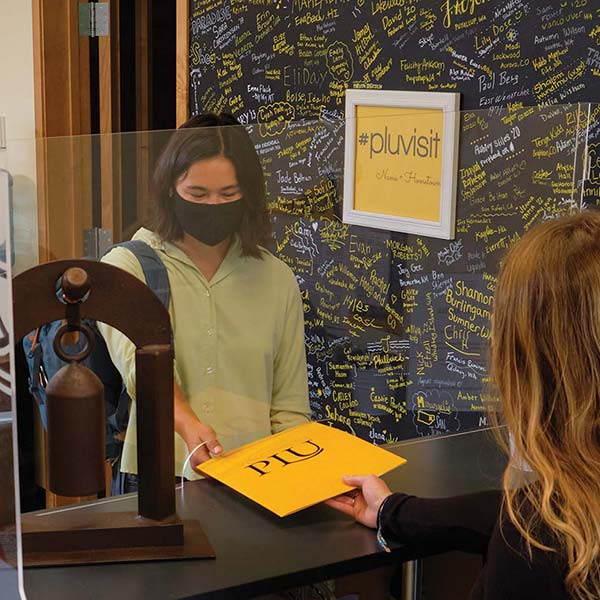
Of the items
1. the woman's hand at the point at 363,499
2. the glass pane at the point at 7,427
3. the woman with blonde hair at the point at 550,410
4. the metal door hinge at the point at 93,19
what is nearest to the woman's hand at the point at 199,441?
the woman's hand at the point at 363,499

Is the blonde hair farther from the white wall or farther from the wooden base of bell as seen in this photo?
the white wall

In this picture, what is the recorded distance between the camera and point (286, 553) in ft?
4.12

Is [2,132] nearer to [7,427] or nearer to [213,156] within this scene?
[7,427]

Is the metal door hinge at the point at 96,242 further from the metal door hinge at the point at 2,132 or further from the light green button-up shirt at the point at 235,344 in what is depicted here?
the metal door hinge at the point at 2,132

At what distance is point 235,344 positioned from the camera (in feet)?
5.27

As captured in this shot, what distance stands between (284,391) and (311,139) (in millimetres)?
447

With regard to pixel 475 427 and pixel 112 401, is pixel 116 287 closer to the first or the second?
pixel 112 401

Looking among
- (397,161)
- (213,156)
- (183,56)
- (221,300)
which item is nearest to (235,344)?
(221,300)

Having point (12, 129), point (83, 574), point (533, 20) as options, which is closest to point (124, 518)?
point (83, 574)

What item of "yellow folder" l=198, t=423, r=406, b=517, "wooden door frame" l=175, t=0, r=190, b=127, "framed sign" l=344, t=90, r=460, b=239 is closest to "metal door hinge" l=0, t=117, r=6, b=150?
"yellow folder" l=198, t=423, r=406, b=517

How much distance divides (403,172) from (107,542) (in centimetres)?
97

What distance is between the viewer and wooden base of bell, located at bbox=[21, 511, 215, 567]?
4.06ft

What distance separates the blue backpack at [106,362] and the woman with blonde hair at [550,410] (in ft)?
1.67

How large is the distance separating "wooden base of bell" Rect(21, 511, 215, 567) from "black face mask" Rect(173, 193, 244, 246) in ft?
1.53
